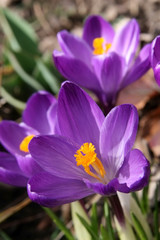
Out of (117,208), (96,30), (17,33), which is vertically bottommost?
(117,208)

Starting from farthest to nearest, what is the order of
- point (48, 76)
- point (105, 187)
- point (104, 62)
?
point (48, 76) → point (104, 62) → point (105, 187)

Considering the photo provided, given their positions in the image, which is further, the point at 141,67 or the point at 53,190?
the point at 141,67

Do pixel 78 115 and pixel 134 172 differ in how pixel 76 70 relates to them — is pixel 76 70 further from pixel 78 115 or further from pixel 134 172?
pixel 134 172

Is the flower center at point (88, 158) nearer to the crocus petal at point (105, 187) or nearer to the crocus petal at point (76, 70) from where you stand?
the crocus petal at point (105, 187)

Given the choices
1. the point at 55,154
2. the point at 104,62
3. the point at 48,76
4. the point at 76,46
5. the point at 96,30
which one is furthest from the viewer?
the point at 48,76

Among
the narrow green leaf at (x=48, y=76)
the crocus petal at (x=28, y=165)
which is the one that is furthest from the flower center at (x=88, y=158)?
the narrow green leaf at (x=48, y=76)

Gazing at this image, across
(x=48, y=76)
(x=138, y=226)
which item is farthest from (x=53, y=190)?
(x=48, y=76)

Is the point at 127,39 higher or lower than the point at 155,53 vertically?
lower
